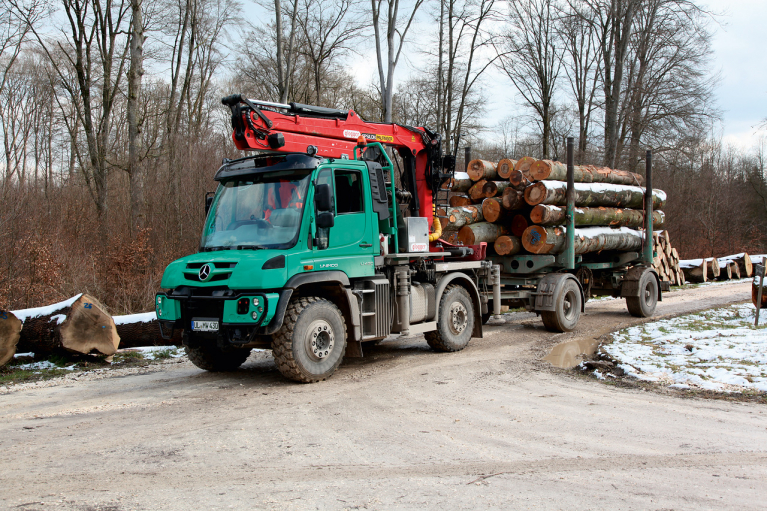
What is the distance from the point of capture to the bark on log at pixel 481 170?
12.8m

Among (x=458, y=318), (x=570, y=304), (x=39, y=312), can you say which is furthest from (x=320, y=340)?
(x=570, y=304)

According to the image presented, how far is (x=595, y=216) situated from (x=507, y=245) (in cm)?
239

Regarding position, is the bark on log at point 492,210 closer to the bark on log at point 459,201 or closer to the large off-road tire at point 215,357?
the bark on log at point 459,201

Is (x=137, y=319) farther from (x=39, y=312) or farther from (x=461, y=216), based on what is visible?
(x=461, y=216)

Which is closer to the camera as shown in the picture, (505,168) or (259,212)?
(259,212)

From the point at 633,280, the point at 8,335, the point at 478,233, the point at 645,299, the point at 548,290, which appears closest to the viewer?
the point at 8,335

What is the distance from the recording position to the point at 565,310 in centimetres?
1243

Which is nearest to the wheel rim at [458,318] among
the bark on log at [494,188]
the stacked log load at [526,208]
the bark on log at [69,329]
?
the stacked log load at [526,208]

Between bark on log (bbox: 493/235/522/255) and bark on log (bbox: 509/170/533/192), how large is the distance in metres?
1.02

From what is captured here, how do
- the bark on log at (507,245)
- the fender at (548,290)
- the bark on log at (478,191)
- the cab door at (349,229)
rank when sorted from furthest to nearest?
the bark on log at (478,191) < the bark on log at (507,245) < the fender at (548,290) < the cab door at (349,229)

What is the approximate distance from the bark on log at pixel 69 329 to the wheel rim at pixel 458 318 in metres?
5.36

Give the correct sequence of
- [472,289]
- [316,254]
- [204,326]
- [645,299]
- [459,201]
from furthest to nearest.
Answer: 1. [645,299]
2. [459,201]
3. [472,289]
4. [316,254]
5. [204,326]

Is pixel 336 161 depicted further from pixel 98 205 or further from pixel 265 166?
pixel 98 205

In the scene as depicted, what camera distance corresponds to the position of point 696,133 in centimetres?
2869
